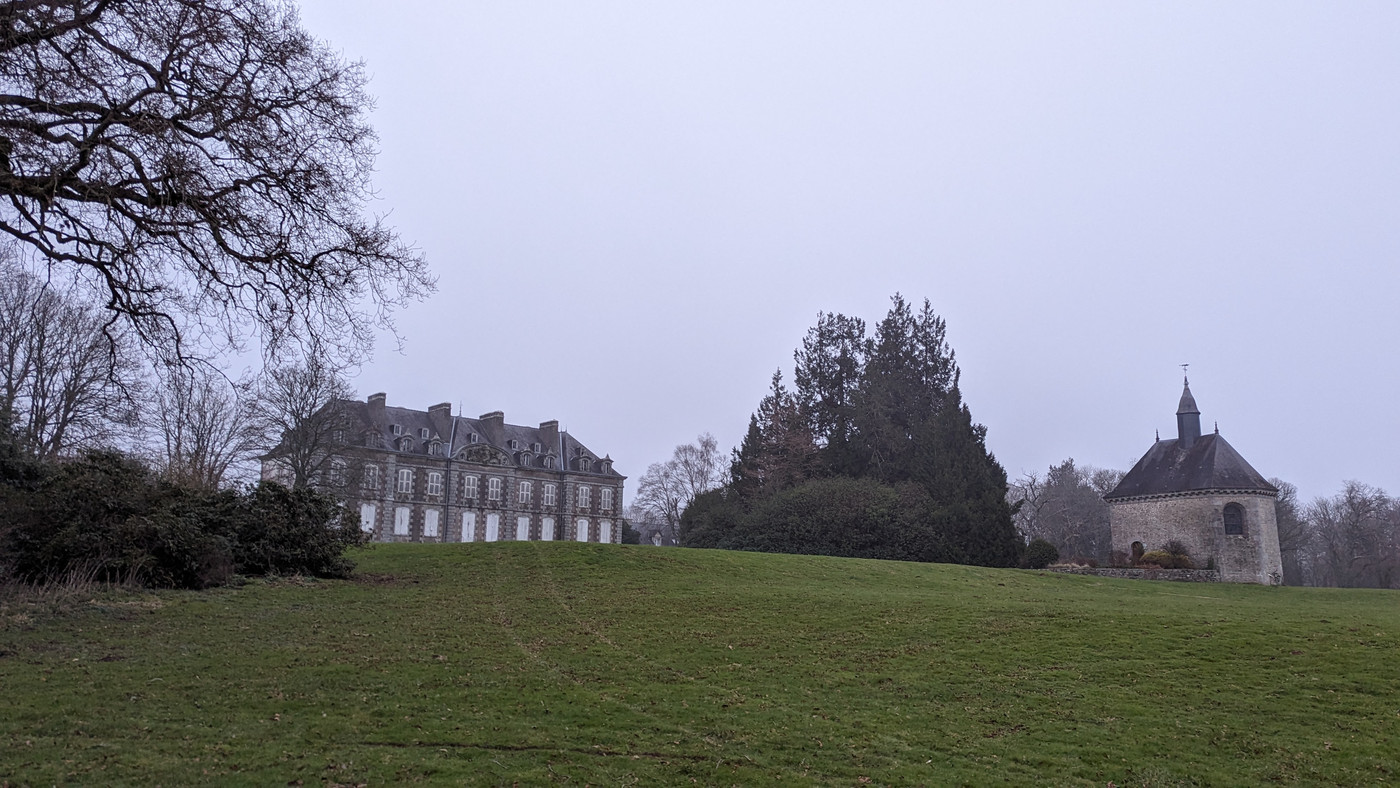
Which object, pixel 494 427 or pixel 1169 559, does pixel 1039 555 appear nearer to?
pixel 1169 559

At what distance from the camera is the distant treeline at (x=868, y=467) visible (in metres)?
35.6

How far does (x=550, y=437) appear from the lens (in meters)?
61.2

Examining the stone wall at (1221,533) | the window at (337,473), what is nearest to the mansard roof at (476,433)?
the window at (337,473)

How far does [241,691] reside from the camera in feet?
30.6

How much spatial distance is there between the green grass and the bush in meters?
19.3

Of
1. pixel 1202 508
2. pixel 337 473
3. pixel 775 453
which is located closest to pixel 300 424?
pixel 337 473

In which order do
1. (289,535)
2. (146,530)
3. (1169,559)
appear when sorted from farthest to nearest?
(1169,559) → (289,535) → (146,530)

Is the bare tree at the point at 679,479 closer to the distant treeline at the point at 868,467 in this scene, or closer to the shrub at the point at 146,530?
the distant treeline at the point at 868,467

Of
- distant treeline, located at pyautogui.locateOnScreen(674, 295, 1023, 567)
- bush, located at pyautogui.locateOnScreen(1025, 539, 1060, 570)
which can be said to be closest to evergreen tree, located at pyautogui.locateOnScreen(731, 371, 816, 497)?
distant treeline, located at pyautogui.locateOnScreen(674, 295, 1023, 567)

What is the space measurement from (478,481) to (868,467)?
2391cm

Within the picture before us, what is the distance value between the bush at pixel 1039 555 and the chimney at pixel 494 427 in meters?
33.4

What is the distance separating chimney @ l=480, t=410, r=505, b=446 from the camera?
190 feet

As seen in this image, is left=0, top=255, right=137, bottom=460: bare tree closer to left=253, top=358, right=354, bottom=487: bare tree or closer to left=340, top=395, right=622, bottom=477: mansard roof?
left=253, top=358, right=354, bottom=487: bare tree

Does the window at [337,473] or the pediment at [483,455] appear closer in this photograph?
the window at [337,473]
